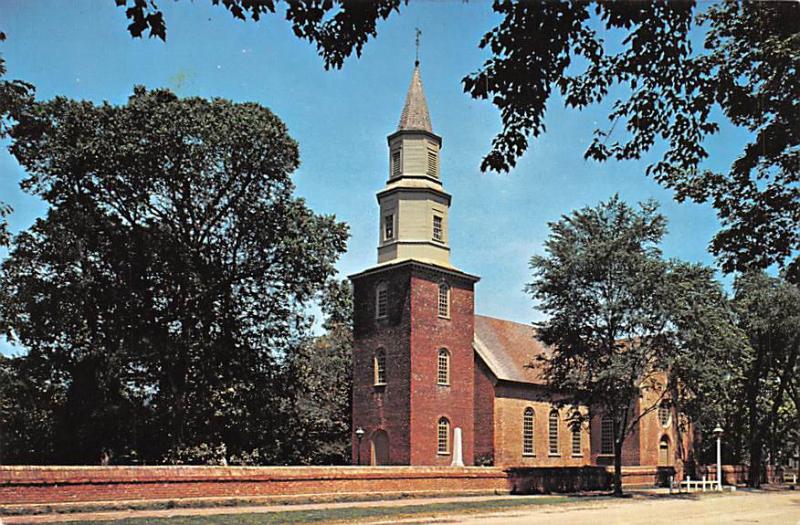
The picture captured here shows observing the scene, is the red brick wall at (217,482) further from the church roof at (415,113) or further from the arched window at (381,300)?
the church roof at (415,113)

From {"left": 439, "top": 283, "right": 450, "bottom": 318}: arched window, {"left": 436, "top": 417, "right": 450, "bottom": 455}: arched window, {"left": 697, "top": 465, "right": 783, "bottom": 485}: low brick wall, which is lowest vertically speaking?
{"left": 697, "top": 465, "right": 783, "bottom": 485}: low brick wall

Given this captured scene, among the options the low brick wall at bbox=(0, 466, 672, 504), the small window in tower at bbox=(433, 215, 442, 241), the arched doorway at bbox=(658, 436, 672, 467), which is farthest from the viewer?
the arched doorway at bbox=(658, 436, 672, 467)

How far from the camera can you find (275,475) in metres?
25.5

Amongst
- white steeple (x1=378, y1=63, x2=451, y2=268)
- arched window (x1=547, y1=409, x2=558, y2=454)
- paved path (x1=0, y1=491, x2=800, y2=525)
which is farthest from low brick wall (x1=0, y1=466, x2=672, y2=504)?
white steeple (x1=378, y1=63, x2=451, y2=268)

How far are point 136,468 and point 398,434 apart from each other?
17.6 meters

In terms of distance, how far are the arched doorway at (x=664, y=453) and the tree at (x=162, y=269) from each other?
2723 centimetres

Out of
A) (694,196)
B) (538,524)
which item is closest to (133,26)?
(694,196)

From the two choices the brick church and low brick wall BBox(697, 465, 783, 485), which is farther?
low brick wall BBox(697, 465, 783, 485)

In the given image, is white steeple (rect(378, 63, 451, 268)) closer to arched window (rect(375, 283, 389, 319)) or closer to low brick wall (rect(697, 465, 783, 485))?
arched window (rect(375, 283, 389, 319))

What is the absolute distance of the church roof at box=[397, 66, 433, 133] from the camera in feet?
136

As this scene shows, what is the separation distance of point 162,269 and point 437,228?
13914 mm

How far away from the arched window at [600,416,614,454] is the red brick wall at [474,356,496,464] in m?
A: 11.0

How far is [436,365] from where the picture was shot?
39.7 meters

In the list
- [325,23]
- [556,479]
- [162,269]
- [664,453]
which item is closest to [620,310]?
[556,479]
